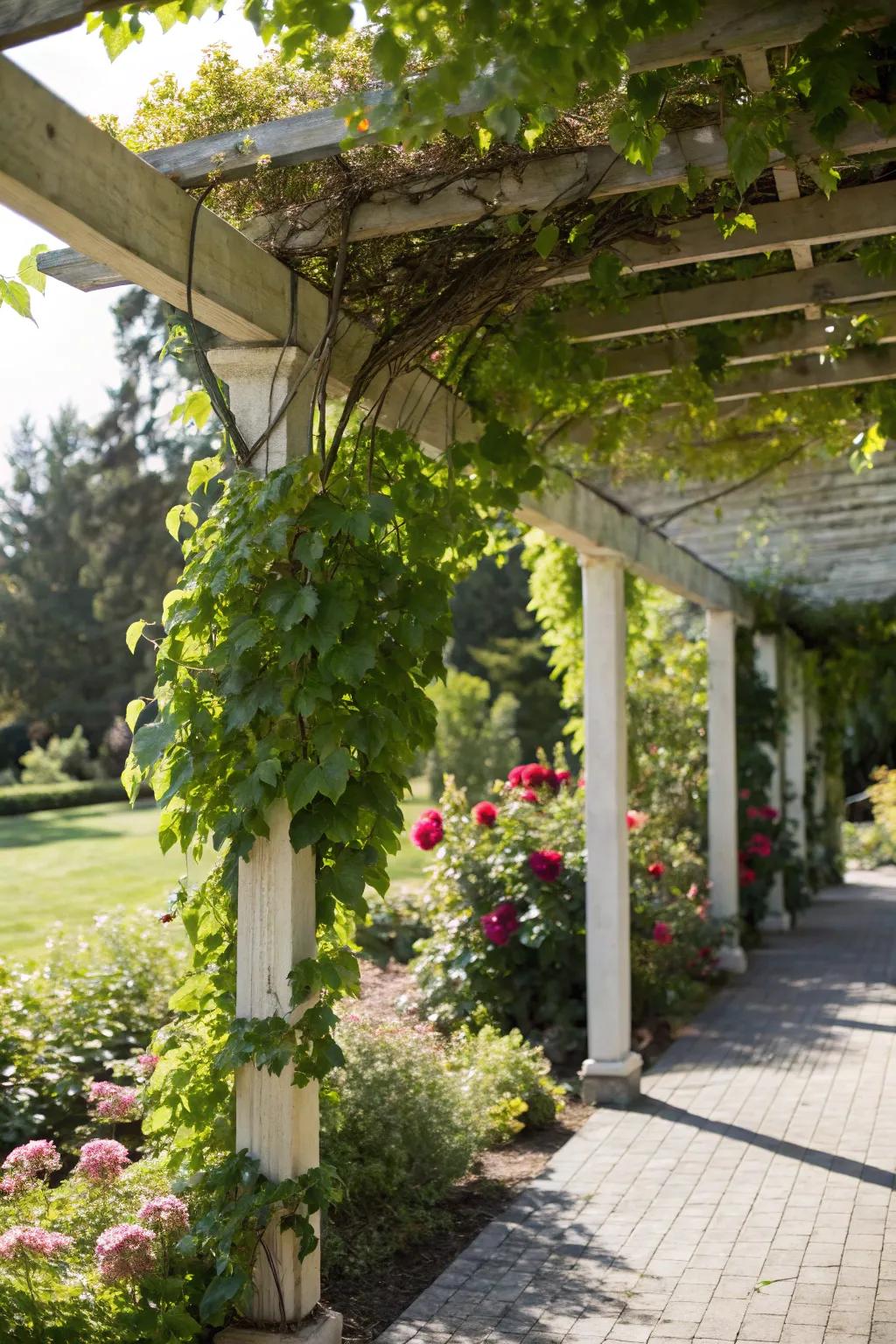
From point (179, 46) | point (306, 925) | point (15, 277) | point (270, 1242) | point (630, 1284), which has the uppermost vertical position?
point (179, 46)

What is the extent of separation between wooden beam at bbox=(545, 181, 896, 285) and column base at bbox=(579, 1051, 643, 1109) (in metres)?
3.39

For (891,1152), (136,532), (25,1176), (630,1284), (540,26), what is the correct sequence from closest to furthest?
(540,26)
(25,1176)
(630,1284)
(891,1152)
(136,532)

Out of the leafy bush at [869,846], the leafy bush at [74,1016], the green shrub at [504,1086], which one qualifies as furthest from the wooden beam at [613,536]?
the leafy bush at [869,846]

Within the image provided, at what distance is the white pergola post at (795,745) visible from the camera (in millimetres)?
11883

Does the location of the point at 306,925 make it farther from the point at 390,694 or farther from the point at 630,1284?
the point at 630,1284

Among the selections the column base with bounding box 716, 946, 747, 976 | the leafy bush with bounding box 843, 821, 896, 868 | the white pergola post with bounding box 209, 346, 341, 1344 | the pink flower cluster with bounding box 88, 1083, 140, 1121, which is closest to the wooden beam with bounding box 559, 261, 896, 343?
the white pergola post with bounding box 209, 346, 341, 1344

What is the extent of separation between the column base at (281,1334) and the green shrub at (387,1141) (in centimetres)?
72

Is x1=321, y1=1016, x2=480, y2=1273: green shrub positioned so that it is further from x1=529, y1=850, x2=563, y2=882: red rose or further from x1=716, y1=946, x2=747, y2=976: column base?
x1=716, y1=946, x2=747, y2=976: column base

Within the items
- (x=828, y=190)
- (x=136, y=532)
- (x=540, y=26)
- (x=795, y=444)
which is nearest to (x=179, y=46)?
(x=540, y=26)

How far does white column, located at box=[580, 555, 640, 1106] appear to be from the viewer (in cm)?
567

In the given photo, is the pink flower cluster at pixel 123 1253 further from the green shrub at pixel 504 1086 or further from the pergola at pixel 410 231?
the green shrub at pixel 504 1086

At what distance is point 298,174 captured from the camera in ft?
10.3

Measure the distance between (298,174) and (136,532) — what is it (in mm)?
24186

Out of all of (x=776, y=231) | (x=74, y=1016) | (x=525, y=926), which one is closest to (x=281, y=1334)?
(x=74, y=1016)
